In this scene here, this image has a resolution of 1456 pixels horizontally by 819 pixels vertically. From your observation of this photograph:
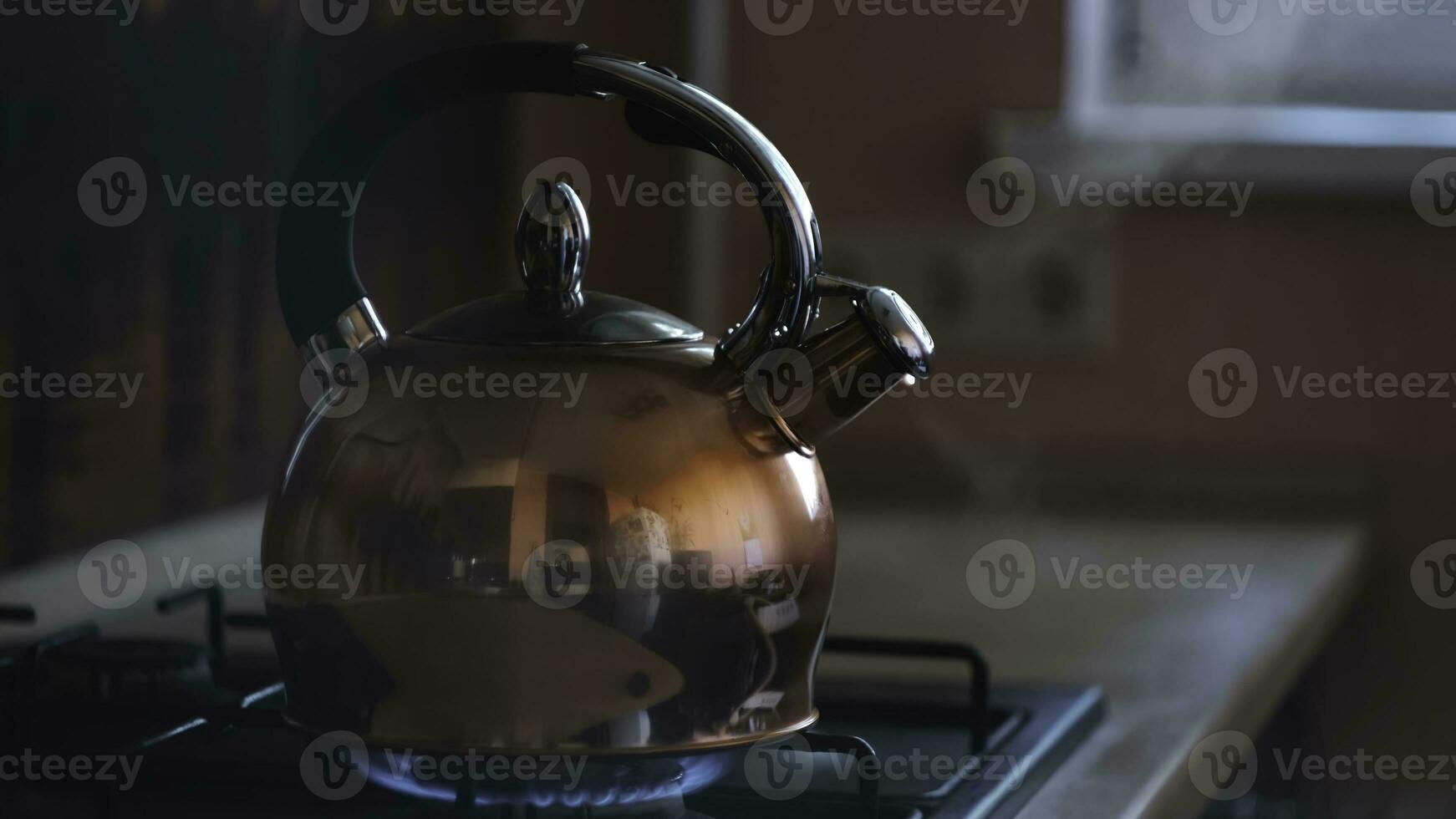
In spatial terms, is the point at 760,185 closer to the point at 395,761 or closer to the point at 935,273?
the point at 395,761

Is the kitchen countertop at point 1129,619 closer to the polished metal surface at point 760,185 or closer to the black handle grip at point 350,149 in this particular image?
the polished metal surface at point 760,185

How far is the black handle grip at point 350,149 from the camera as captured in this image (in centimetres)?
60

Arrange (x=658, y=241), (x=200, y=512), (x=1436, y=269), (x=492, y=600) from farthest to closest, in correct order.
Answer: (x=658, y=241)
(x=1436, y=269)
(x=200, y=512)
(x=492, y=600)

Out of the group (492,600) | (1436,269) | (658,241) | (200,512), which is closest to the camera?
(492,600)

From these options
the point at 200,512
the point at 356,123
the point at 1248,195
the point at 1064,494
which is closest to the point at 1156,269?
the point at 1248,195

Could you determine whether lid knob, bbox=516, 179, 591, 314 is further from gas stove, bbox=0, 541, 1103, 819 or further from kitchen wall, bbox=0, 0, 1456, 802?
kitchen wall, bbox=0, 0, 1456, 802

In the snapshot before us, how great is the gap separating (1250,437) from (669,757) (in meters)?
0.99

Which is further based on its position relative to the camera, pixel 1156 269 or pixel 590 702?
pixel 1156 269

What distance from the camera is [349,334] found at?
24.1 inches

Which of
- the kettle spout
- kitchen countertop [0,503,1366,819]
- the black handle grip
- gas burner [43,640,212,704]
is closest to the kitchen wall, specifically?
kitchen countertop [0,503,1366,819]

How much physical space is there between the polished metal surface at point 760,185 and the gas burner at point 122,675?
292mm

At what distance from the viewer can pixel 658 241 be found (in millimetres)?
1606

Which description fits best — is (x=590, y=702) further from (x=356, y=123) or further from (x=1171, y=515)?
(x=1171, y=515)

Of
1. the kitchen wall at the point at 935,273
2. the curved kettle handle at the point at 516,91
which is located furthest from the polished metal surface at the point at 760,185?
the kitchen wall at the point at 935,273
